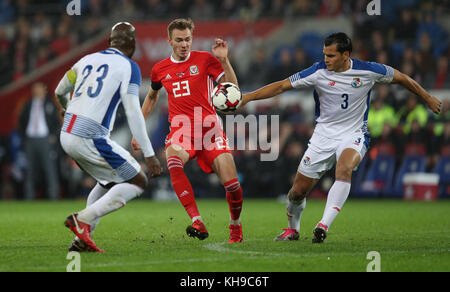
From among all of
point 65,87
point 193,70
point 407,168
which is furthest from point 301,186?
point 407,168

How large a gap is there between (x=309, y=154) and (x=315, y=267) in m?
2.57

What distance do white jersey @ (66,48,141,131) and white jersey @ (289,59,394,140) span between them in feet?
7.20

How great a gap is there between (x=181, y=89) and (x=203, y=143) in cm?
66

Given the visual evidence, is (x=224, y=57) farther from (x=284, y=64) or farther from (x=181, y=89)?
(x=284, y=64)

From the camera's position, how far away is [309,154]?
8219 millimetres

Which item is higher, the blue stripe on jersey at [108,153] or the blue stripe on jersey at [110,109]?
the blue stripe on jersey at [110,109]

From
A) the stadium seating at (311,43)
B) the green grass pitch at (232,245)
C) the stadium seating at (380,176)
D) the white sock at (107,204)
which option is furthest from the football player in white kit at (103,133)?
the stadium seating at (311,43)

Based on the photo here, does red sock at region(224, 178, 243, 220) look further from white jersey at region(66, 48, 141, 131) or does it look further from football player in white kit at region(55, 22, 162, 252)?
white jersey at region(66, 48, 141, 131)

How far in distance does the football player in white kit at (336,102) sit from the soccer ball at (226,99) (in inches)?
9.5

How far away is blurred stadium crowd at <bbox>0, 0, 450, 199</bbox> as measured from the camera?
1677 cm

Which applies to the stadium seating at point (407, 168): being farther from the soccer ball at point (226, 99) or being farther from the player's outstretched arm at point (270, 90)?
the soccer ball at point (226, 99)

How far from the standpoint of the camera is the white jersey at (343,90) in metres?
8.05

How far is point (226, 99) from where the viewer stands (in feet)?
24.8

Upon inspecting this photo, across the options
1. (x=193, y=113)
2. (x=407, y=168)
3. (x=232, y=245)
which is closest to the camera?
(x=232, y=245)
